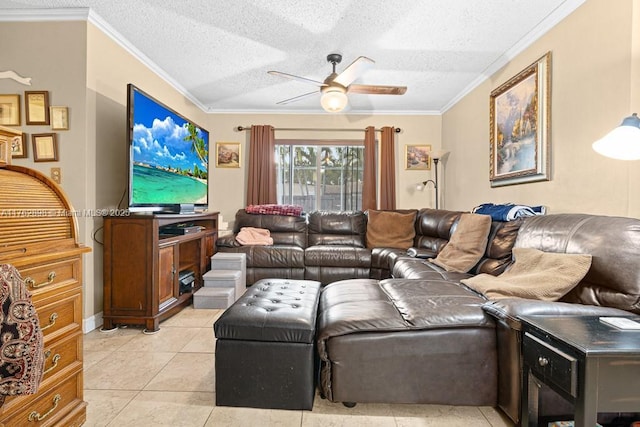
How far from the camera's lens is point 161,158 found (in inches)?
126

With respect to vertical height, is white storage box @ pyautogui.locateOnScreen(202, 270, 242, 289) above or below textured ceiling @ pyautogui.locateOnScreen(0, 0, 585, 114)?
below

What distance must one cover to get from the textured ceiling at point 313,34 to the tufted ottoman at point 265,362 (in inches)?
87.5

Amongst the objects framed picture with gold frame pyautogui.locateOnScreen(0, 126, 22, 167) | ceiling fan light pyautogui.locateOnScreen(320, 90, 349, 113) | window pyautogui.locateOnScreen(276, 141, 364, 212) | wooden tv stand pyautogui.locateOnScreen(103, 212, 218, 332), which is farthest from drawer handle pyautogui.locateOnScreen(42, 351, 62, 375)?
window pyautogui.locateOnScreen(276, 141, 364, 212)

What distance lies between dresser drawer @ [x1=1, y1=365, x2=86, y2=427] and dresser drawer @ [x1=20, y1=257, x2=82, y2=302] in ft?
1.25

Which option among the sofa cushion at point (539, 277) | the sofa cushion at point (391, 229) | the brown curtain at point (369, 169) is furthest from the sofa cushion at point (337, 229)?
the sofa cushion at point (539, 277)

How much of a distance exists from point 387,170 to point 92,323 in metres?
4.09

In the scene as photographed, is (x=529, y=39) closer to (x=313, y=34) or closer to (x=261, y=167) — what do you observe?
(x=313, y=34)

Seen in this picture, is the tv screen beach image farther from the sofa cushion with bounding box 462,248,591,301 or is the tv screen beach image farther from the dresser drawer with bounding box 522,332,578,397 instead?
the dresser drawer with bounding box 522,332,578,397

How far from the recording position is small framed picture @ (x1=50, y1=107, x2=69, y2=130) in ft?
8.82

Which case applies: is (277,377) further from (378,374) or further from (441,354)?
(441,354)

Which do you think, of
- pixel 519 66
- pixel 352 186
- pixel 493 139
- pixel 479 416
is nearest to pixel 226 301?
pixel 479 416

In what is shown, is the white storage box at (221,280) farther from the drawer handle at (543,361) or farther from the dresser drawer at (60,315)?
the drawer handle at (543,361)

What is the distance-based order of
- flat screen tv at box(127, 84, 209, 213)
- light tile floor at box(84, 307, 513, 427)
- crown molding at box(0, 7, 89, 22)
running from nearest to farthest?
light tile floor at box(84, 307, 513, 427), crown molding at box(0, 7, 89, 22), flat screen tv at box(127, 84, 209, 213)

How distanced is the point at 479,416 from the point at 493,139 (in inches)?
112
